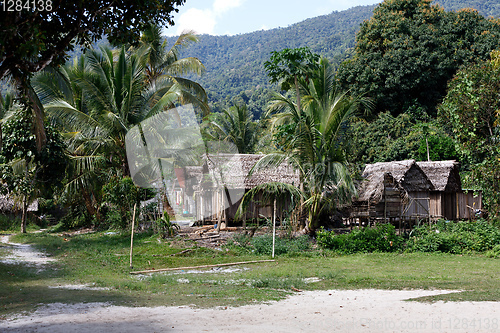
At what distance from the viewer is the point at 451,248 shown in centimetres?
1289

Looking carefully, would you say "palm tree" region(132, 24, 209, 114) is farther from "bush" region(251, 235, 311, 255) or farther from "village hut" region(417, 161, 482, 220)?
"village hut" region(417, 161, 482, 220)

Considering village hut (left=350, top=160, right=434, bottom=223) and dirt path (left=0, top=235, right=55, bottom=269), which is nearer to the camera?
dirt path (left=0, top=235, right=55, bottom=269)

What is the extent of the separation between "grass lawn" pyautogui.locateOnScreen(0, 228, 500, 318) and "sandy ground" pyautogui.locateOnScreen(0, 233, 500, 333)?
51 cm

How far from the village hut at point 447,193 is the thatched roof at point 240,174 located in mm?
6574

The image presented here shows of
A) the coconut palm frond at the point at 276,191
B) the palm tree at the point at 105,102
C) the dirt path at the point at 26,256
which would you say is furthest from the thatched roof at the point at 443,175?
the dirt path at the point at 26,256

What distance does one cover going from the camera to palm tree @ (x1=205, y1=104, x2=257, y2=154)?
29.2 metres

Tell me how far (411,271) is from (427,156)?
14.7 metres

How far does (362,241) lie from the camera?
43.3 feet

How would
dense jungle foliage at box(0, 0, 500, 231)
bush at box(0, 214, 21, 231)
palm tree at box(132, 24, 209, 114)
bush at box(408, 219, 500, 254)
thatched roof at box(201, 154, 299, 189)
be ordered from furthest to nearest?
bush at box(0, 214, 21, 231)
palm tree at box(132, 24, 209, 114)
thatched roof at box(201, 154, 299, 189)
dense jungle foliage at box(0, 0, 500, 231)
bush at box(408, 219, 500, 254)

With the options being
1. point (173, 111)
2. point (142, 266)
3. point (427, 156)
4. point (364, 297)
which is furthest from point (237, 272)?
point (427, 156)

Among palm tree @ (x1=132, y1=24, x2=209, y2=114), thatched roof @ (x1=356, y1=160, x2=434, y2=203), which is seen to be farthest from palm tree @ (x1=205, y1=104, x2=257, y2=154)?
thatched roof @ (x1=356, y1=160, x2=434, y2=203)

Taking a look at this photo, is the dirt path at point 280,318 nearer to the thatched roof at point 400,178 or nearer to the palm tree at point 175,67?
the thatched roof at point 400,178

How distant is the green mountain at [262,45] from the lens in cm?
6888

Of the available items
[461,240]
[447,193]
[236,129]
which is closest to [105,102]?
[461,240]
